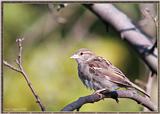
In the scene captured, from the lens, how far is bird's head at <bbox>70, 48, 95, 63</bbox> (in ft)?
12.6

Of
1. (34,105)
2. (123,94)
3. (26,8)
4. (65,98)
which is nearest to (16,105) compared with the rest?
(34,105)

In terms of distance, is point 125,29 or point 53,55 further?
point 53,55

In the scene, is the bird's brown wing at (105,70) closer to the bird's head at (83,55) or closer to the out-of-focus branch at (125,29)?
the bird's head at (83,55)

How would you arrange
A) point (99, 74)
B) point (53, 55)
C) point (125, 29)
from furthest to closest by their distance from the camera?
1. point (53, 55)
2. point (125, 29)
3. point (99, 74)

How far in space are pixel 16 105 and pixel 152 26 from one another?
35.0 inches

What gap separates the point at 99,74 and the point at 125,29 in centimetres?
29

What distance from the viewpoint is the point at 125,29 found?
3949mm

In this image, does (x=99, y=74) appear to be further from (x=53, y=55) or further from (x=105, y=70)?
(x=53, y=55)

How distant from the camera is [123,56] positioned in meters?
4.60

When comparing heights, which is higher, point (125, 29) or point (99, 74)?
point (125, 29)

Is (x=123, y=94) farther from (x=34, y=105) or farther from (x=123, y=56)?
Answer: (x=123, y=56)

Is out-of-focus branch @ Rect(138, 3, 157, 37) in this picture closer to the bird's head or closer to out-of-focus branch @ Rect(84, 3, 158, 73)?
out-of-focus branch @ Rect(84, 3, 158, 73)

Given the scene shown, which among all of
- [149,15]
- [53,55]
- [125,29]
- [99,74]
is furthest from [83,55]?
[53,55]

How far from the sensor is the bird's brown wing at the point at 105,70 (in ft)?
12.3
